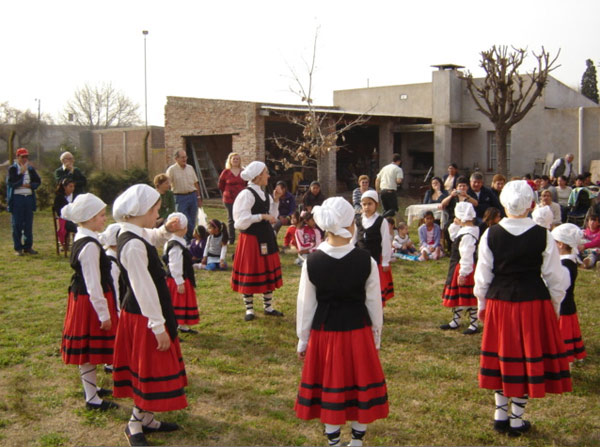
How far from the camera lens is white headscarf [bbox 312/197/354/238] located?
3.67 metres

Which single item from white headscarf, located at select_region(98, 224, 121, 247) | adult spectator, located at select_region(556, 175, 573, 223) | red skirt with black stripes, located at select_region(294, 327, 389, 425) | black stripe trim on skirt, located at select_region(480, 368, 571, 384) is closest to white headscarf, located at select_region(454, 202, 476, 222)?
black stripe trim on skirt, located at select_region(480, 368, 571, 384)

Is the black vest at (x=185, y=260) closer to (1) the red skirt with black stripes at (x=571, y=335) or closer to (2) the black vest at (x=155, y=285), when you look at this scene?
(2) the black vest at (x=155, y=285)

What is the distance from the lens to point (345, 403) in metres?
3.64

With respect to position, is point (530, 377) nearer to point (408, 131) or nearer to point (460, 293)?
point (460, 293)

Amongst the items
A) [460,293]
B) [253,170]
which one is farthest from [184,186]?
[460,293]

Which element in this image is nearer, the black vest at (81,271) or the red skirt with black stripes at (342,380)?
the red skirt with black stripes at (342,380)

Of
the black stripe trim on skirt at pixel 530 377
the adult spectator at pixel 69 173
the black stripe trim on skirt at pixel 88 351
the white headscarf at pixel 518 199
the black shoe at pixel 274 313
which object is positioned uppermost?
the adult spectator at pixel 69 173

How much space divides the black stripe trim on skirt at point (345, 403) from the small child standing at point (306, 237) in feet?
21.8

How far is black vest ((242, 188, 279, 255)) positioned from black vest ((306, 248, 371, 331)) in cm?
303

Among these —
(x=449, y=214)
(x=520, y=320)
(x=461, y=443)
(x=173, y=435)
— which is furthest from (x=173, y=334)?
(x=449, y=214)

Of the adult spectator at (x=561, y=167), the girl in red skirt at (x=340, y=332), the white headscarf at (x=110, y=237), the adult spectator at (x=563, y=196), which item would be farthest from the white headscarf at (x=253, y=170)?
the adult spectator at (x=561, y=167)

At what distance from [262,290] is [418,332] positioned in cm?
173

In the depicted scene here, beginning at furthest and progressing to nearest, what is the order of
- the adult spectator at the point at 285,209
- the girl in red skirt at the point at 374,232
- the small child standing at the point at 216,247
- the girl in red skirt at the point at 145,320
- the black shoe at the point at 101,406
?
the adult spectator at the point at 285,209
the small child standing at the point at 216,247
the girl in red skirt at the point at 374,232
the black shoe at the point at 101,406
the girl in red skirt at the point at 145,320

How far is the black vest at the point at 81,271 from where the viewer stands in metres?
4.42
